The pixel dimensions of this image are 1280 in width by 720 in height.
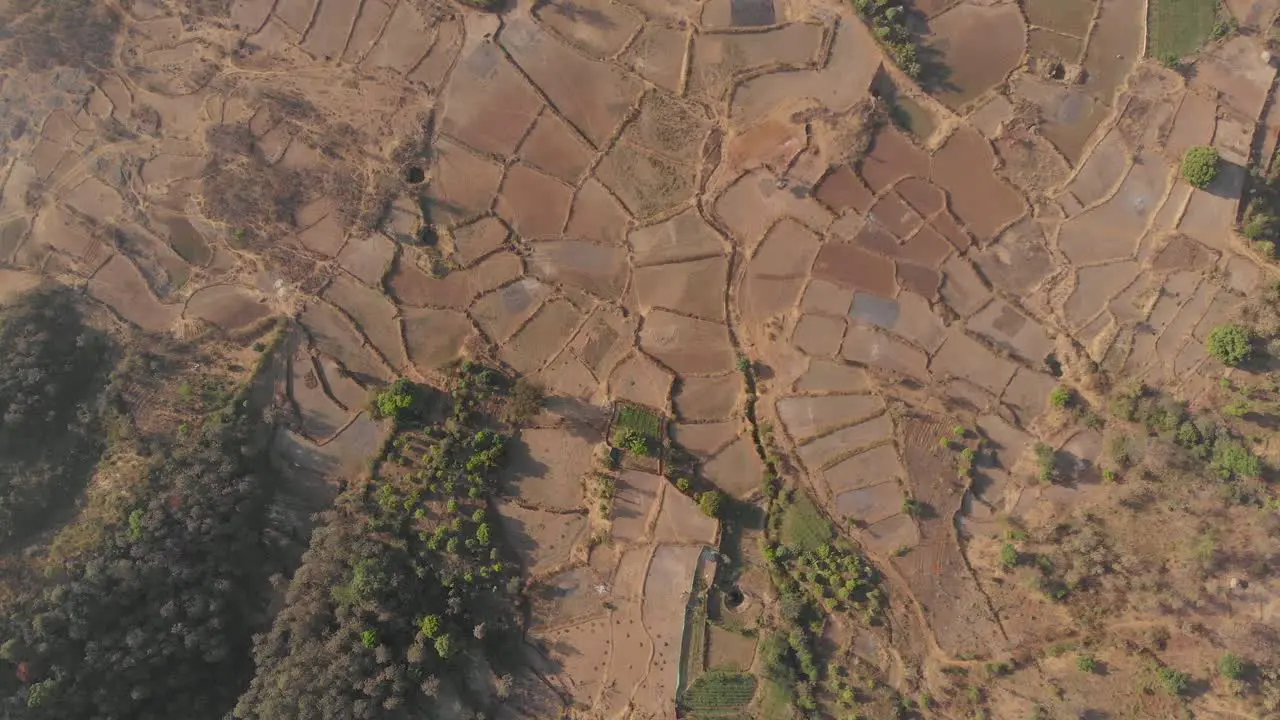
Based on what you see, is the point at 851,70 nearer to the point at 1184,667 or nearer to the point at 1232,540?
the point at 1232,540

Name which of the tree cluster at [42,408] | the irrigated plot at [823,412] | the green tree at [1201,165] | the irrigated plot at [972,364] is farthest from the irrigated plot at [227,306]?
the green tree at [1201,165]

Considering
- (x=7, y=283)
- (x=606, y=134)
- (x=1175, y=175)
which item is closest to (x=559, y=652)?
(x=606, y=134)

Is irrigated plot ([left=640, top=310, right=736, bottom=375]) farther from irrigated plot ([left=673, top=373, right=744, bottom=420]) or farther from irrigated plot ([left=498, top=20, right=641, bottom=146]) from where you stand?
irrigated plot ([left=498, top=20, right=641, bottom=146])

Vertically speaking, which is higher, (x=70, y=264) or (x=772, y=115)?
(x=772, y=115)

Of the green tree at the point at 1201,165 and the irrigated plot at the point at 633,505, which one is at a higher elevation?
the green tree at the point at 1201,165

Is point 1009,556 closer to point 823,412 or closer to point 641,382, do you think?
point 823,412

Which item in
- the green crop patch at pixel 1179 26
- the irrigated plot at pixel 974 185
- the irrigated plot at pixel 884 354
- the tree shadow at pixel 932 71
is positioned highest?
the green crop patch at pixel 1179 26

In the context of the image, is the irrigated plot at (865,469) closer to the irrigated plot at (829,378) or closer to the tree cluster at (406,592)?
the irrigated plot at (829,378)
